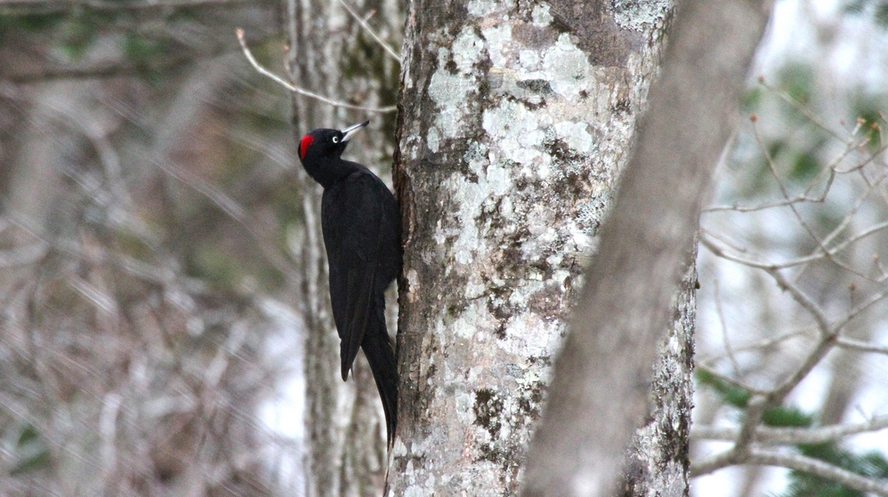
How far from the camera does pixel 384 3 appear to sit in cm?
388

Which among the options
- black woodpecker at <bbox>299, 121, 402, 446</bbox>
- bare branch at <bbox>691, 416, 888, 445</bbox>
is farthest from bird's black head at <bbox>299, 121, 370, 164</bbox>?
bare branch at <bbox>691, 416, 888, 445</bbox>

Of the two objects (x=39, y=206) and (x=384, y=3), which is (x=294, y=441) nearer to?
(x=384, y=3)

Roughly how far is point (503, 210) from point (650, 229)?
1.07 m

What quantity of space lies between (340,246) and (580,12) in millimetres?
1311

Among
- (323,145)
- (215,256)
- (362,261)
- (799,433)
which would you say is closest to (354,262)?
(362,261)

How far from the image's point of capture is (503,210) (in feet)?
7.13

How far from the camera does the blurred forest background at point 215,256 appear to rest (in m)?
3.98

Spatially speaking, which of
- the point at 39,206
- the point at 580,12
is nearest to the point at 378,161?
the point at 580,12

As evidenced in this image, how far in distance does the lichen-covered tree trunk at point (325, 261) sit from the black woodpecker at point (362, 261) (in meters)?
0.53

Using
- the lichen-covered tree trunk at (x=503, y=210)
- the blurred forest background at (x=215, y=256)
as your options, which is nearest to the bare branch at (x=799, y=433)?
the blurred forest background at (x=215, y=256)

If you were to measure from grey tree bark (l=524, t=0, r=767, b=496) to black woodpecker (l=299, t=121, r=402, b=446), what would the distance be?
5.13 feet

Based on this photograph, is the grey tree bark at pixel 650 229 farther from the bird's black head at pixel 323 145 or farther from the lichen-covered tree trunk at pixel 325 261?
the lichen-covered tree trunk at pixel 325 261

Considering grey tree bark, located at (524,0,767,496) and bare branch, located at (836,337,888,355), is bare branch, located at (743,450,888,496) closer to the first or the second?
bare branch, located at (836,337,888,355)

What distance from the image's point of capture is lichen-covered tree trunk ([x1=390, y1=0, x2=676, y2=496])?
2064mm
